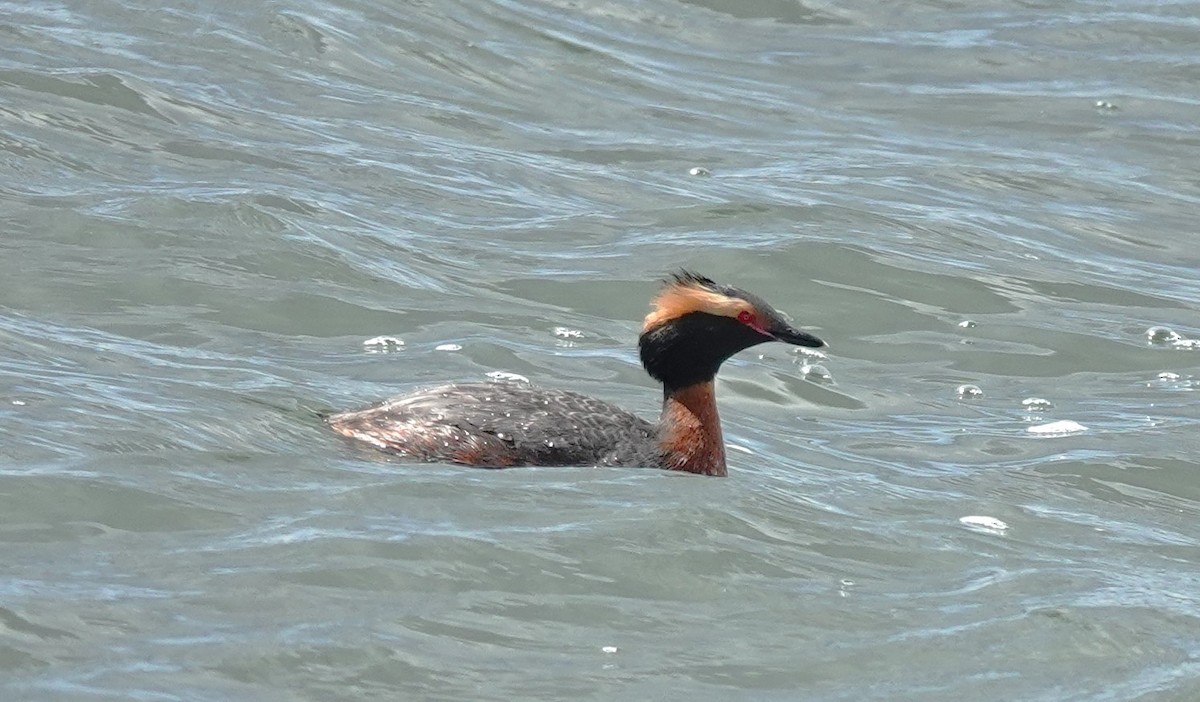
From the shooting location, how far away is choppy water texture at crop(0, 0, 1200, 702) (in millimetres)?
6965

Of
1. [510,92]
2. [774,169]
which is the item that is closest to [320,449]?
[774,169]

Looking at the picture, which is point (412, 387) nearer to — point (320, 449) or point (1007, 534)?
point (320, 449)

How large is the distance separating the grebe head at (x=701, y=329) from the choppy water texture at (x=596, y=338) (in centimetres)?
57

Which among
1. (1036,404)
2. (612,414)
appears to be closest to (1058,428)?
(1036,404)

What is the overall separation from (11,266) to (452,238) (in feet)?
9.09

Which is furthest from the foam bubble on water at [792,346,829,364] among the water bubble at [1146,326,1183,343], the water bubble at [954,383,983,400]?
the water bubble at [1146,326,1183,343]

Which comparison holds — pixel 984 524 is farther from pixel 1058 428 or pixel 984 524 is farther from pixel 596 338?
pixel 596 338

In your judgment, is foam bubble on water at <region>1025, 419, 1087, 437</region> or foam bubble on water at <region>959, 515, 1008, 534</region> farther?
foam bubble on water at <region>1025, 419, 1087, 437</region>

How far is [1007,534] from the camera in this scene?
28.3 ft

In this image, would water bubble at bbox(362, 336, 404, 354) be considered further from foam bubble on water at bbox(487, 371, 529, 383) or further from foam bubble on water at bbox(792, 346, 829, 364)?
foam bubble on water at bbox(792, 346, 829, 364)

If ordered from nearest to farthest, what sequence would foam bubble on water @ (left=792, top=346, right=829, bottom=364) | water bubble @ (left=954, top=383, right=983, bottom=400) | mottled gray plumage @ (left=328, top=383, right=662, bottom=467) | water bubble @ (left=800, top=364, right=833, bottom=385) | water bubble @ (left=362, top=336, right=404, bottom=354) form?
mottled gray plumage @ (left=328, top=383, right=662, bottom=467), water bubble @ (left=362, top=336, right=404, bottom=354), water bubble @ (left=954, top=383, right=983, bottom=400), water bubble @ (left=800, top=364, right=833, bottom=385), foam bubble on water @ (left=792, top=346, right=829, bottom=364)

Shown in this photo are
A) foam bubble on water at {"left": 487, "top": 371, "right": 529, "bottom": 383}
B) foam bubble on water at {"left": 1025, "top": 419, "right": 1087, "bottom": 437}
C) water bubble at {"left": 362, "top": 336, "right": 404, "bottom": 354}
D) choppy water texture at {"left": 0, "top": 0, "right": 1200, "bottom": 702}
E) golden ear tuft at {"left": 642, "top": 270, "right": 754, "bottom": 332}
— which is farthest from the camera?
water bubble at {"left": 362, "top": 336, "right": 404, "bottom": 354}

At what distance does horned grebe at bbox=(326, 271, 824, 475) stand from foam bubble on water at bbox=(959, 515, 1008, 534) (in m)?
1.19

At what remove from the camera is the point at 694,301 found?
9.40 metres
